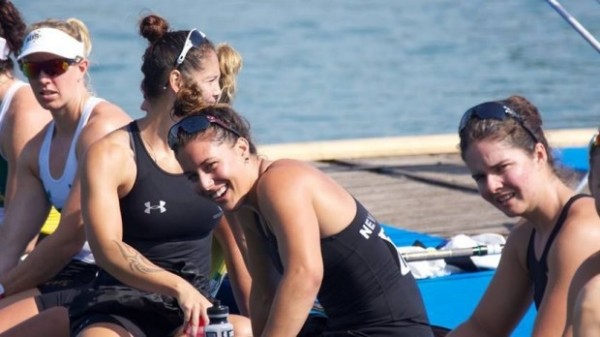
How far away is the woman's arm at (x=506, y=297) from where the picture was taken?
3.29 m

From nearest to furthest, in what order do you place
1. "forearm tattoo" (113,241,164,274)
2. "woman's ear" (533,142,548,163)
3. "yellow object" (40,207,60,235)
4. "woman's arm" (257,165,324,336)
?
A: "woman's ear" (533,142,548,163), "woman's arm" (257,165,324,336), "forearm tattoo" (113,241,164,274), "yellow object" (40,207,60,235)

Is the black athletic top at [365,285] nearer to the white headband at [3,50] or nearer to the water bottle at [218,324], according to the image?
the water bottle at [218,324]

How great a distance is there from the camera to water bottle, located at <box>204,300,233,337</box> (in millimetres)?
3309

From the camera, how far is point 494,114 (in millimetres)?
3127

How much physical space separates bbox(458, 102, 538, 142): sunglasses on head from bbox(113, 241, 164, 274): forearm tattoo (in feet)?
3.41

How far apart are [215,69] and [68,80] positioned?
58 cm

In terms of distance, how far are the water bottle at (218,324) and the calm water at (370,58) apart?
7.60 metres

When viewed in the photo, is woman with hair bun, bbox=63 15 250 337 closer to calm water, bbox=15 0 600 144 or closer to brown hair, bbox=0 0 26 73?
brown hair, bbox=0 0 26 73

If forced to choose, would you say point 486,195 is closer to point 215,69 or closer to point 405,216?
point 215,69

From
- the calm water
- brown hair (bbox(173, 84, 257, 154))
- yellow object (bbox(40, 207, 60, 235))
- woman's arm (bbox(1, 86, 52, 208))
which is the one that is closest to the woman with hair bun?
brown hair (bbox(173, 84, 257, 154))

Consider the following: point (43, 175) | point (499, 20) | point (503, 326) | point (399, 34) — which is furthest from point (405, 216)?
point (499, 20)

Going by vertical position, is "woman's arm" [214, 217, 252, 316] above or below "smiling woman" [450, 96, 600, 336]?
below

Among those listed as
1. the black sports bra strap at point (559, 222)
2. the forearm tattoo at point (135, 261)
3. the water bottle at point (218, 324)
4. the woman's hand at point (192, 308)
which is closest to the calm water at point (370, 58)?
the forearm tattoo at point (135, 261)

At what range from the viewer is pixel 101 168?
377 cm
